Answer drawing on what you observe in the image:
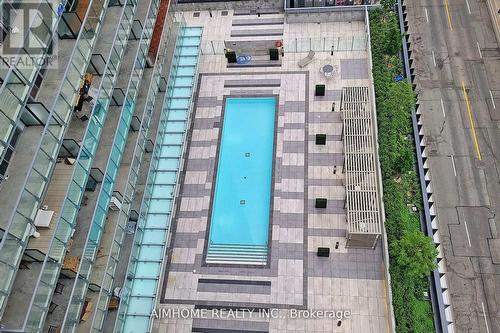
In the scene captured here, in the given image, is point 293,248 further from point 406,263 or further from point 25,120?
point 25,120

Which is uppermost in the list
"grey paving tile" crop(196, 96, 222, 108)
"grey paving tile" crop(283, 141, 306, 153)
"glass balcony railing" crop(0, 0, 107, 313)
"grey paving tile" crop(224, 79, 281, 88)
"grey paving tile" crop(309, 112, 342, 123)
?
"grey paving tile" crop(224, 79, 281, 88)

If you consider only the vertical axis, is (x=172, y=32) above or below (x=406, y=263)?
above

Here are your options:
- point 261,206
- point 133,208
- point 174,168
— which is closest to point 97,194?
point 133,208

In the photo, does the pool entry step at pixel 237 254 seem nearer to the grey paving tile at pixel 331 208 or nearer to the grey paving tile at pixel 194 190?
the grey paving tile at pixel 194 190

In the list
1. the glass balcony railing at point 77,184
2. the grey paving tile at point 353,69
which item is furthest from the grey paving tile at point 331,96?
the glass balcony railing at point 77,184

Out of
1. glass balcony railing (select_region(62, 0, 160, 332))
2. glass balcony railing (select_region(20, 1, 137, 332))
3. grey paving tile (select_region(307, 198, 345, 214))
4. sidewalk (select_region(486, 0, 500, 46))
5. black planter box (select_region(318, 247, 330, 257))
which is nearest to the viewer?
glass balcony railing (select_region(20, 1, 137, 332))

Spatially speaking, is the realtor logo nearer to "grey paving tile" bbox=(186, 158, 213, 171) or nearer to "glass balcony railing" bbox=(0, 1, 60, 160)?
"glass balcony railing" bbox=(0, 1, 60, 160)

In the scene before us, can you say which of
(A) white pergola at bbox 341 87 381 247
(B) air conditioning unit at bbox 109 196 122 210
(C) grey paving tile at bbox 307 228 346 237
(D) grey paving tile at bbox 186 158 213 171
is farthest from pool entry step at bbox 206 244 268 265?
(B) air conditioning unit at bbox 109 196 122 210
